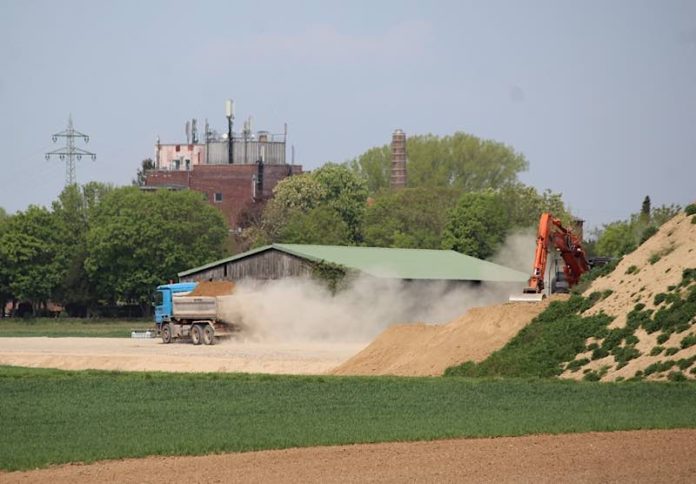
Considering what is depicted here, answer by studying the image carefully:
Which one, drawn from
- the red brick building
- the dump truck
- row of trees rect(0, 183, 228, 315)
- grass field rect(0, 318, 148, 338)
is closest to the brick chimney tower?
the red brick building

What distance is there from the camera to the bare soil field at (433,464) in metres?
23.1

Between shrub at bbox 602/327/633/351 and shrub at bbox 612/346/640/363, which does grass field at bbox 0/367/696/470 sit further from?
shrub at bbox 602/327/633/351

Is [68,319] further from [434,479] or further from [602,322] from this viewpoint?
[434,479]

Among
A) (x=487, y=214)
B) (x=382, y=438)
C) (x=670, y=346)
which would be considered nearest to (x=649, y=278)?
(x=670, y=346)

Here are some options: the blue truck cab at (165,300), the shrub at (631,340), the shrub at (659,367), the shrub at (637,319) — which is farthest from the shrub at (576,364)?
the blue truck cab at (165,300)

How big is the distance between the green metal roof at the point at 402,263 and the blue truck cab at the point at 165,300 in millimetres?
5144

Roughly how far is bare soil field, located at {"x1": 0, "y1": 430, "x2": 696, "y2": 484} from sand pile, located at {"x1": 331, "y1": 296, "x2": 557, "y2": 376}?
20.1m

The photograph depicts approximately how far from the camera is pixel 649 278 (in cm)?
4741

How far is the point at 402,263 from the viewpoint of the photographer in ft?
281

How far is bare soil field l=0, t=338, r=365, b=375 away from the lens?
5403 cm

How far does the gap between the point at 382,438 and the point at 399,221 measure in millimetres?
101343

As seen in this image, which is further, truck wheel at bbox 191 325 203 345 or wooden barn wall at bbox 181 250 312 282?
wooden barn wall at bbox 181 250 312 282

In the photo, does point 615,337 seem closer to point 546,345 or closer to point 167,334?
point 546,345

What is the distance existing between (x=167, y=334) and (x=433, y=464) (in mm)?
52771
